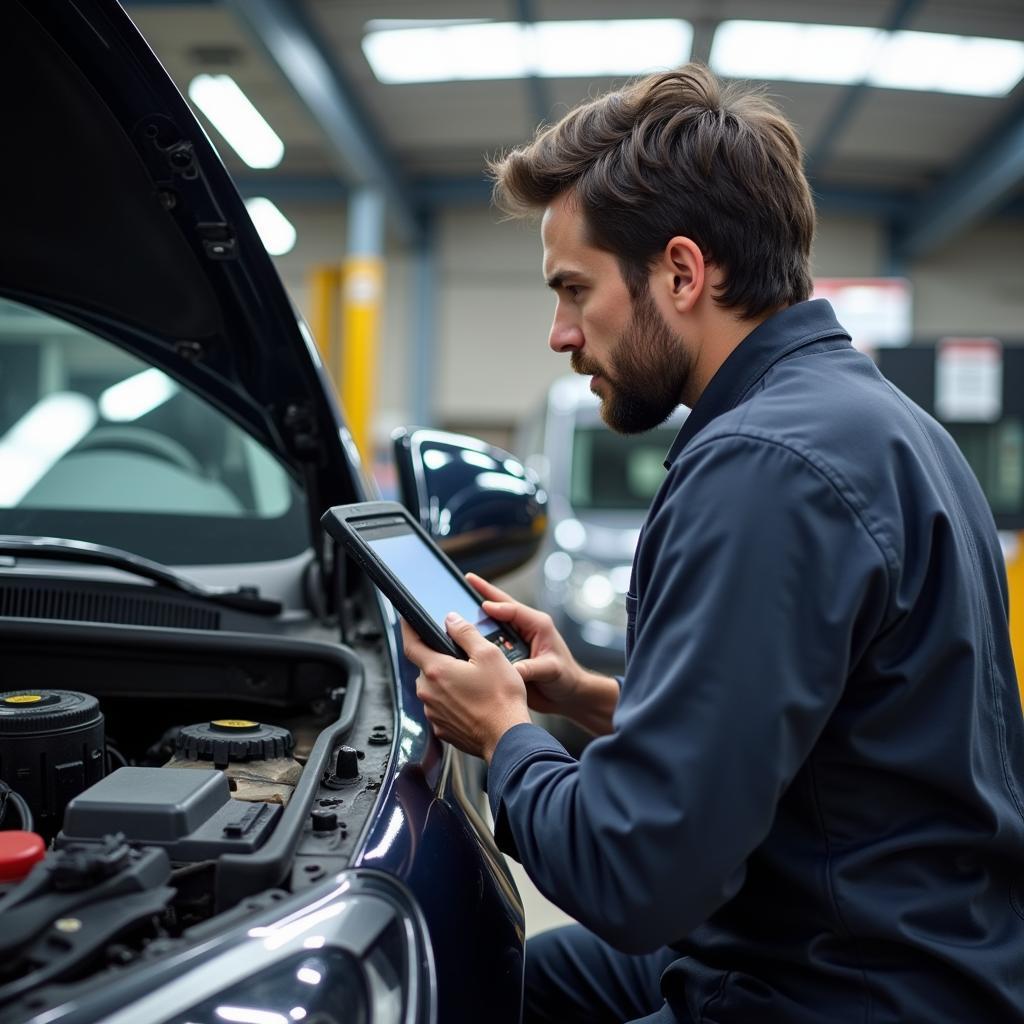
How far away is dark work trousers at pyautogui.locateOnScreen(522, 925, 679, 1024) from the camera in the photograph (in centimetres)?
126

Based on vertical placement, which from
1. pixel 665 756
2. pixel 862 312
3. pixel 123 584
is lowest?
pixel 665 756

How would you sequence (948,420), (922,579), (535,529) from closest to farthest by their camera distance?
1. (922,579)
2. (535,529)
3. (948,420)

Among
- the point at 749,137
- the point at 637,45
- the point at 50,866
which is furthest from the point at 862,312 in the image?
the point at 50,866

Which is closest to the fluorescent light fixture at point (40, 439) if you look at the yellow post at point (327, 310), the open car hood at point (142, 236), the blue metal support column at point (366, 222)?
the open car hood at point (142, 236)

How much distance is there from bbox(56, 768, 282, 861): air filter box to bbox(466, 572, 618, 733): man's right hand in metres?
0.54

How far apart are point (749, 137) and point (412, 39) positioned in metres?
7.37

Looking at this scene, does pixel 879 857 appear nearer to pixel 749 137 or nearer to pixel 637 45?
pixel 749 137

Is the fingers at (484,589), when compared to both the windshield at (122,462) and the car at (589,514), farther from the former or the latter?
the car at (589,514)

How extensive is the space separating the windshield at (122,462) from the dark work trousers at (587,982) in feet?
2.89

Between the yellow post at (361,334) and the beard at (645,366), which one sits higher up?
A: the yellow post at (361,334)

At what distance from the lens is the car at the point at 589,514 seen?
423 cm

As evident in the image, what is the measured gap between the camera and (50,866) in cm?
74

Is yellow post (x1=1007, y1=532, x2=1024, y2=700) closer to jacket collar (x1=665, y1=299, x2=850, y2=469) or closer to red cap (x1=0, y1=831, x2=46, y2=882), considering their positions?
jacket collar (x1=665, y1=299, x2=850, y2=469)

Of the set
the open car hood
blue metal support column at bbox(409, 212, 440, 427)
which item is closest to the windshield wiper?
the open car hood
